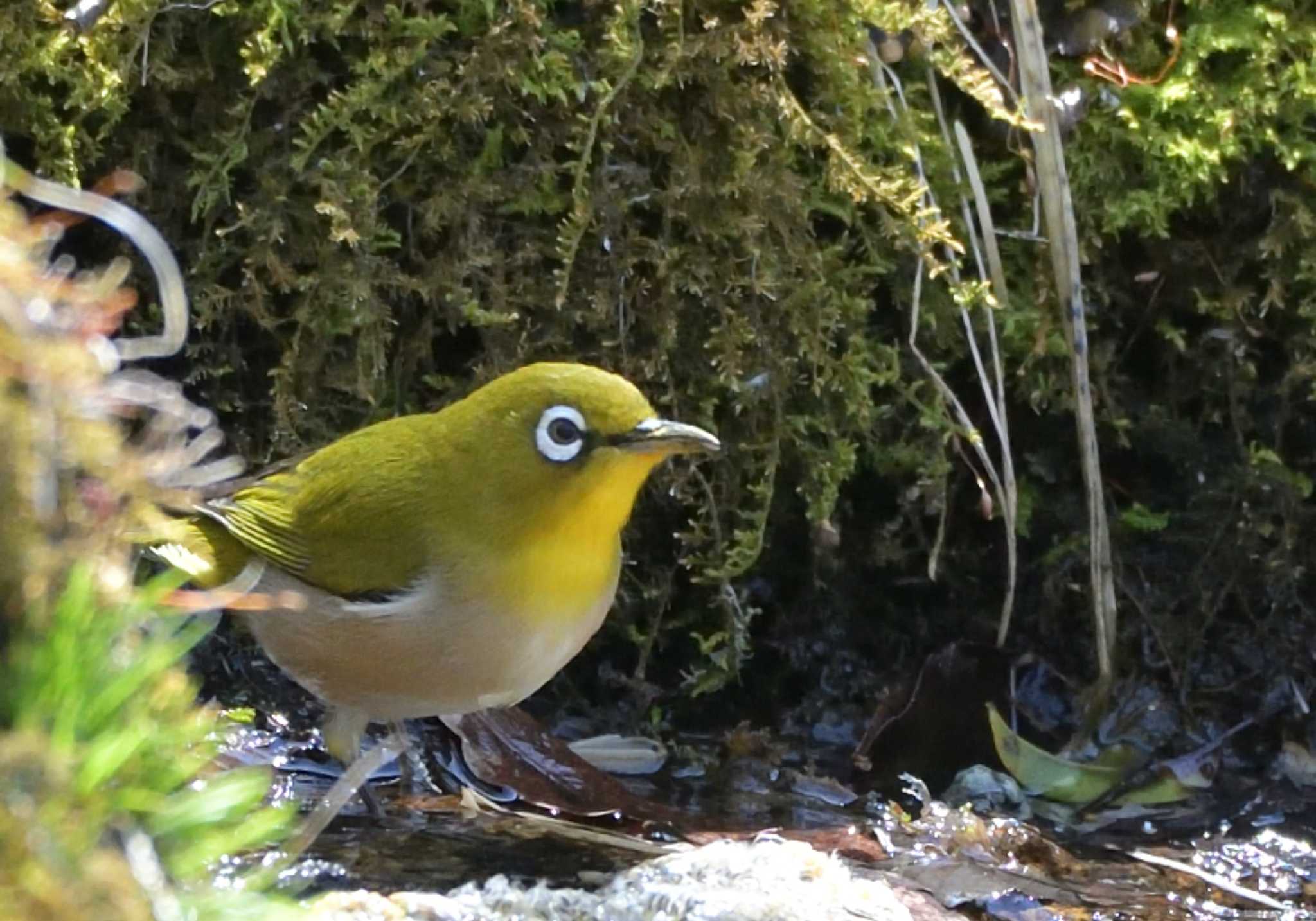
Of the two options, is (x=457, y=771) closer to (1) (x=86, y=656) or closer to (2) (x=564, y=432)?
(2) (x=564, y=432)

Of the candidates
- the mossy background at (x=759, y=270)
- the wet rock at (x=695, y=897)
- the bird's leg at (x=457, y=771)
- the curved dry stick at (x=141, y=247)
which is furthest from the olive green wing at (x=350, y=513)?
the curved dry stick at (x=141, y=247)

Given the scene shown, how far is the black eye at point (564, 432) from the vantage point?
303 cm

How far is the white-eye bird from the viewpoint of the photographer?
3.03 metres

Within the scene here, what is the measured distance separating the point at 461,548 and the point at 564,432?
0.33 m

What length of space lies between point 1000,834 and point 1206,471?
1.32 meters

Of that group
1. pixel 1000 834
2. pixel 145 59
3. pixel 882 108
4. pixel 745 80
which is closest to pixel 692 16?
pixel 745 80

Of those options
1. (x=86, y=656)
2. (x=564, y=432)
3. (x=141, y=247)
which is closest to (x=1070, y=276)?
(x=564, y=432)

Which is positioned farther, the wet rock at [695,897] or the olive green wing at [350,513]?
the olive green wing at [350,513]

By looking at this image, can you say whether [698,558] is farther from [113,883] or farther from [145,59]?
[113,883]

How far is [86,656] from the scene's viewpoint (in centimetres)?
117

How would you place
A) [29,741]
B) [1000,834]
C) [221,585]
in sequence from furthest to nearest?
[221,585] < [1000,834] < [29,741]

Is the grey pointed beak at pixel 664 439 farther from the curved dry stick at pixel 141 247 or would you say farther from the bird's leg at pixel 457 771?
the curved dry stick at pixel 141 247

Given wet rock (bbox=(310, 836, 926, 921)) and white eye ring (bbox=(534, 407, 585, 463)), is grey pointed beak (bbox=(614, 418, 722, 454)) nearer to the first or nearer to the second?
white eye ring (bbox=(534, 407, 585, 463))

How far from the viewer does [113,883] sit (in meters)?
1.12
